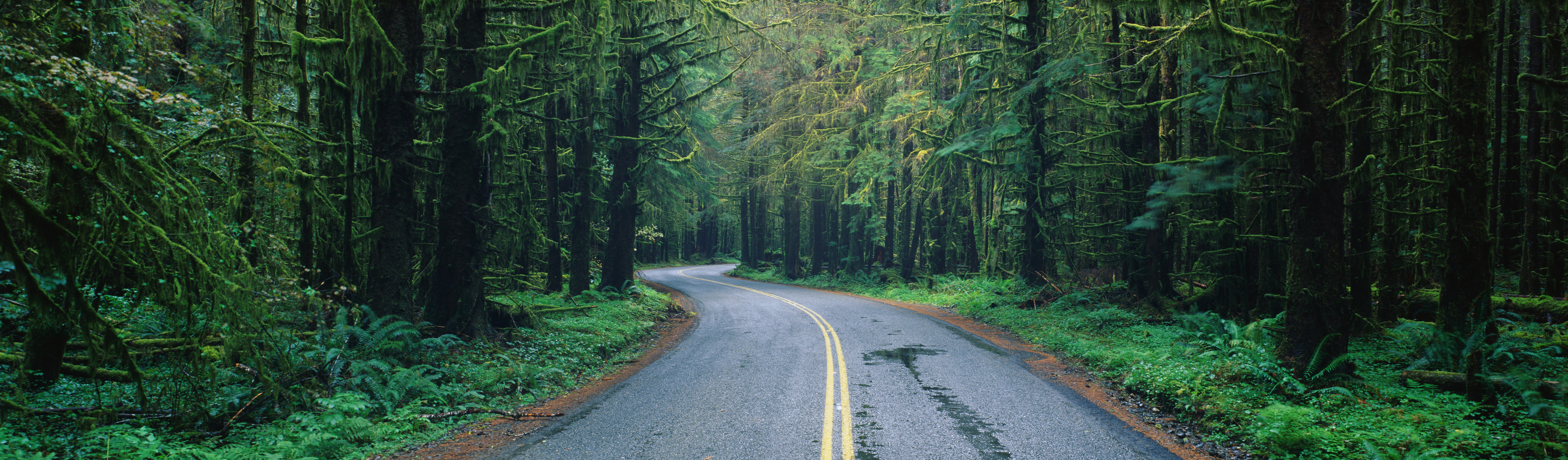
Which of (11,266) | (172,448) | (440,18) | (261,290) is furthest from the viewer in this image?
(440,18)

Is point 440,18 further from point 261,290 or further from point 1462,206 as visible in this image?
point 1462,206

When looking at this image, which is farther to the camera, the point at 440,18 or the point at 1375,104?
the point at 1375,104

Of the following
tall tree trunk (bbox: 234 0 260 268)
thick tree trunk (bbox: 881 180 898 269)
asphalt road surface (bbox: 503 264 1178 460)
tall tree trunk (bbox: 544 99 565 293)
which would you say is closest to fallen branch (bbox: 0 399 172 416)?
tall tree trunk (bbox: 234 0 260 268)

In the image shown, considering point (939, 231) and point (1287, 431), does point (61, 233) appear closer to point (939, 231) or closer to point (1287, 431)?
point (1287, 431)

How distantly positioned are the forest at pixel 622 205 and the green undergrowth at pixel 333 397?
0.18 feet

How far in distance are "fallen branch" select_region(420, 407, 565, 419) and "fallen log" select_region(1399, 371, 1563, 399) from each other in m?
9.85

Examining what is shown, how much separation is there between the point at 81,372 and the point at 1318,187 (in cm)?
1322

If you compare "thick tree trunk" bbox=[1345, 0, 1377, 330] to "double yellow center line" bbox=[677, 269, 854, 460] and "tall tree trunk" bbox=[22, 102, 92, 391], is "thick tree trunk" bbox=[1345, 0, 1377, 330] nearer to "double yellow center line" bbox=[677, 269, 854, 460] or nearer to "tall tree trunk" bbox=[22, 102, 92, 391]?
"double yellow center line" bbox=[677, 269, 854, 460]

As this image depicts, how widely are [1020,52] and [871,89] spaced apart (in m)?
7.21

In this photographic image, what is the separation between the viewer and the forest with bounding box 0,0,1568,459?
4855 mm

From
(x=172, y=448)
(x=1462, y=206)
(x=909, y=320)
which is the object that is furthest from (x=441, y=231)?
(x=1462, y=206)

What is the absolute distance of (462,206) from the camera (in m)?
10.6

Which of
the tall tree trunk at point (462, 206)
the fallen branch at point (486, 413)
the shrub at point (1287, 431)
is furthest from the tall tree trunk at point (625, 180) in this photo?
the shrub at point (1287, 431)

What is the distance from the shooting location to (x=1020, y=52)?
17.4m
